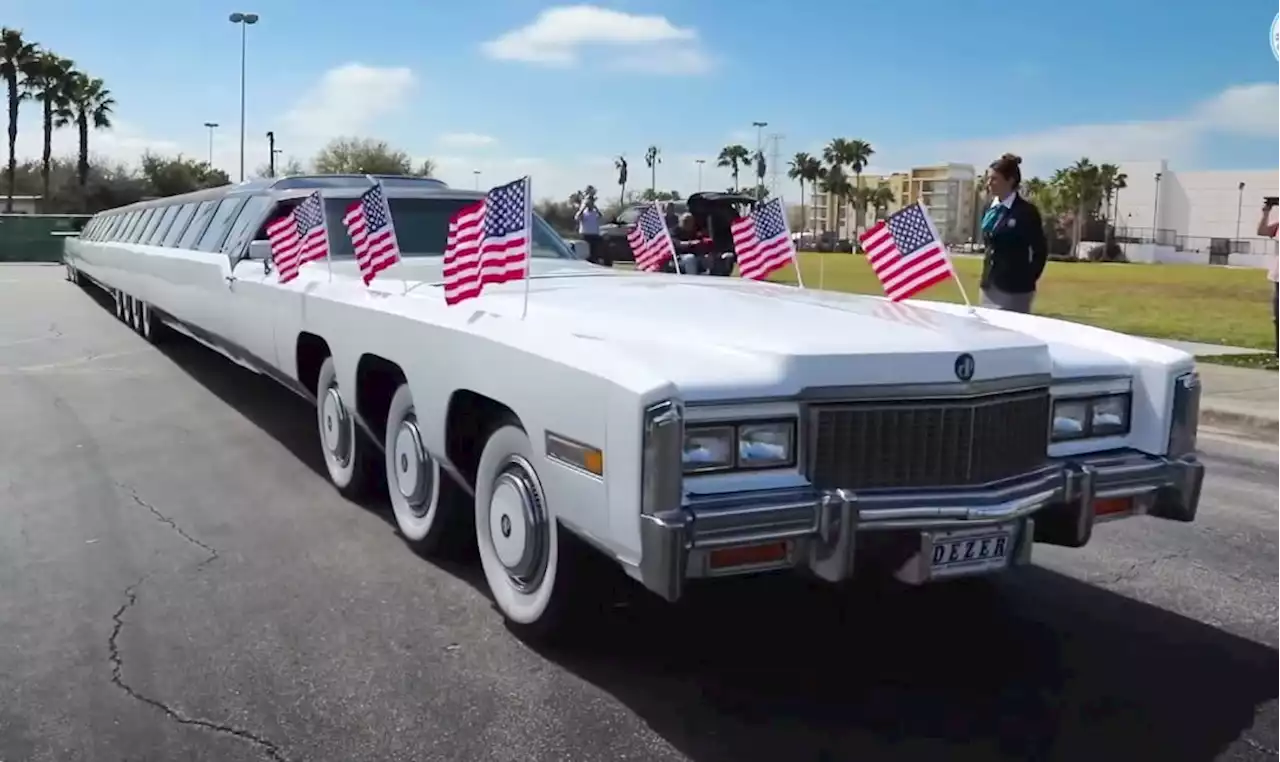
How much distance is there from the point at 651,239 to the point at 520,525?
420 centimetres

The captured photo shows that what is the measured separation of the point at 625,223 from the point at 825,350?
95.9 feet

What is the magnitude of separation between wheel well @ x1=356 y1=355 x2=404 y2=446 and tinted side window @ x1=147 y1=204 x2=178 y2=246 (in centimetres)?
796

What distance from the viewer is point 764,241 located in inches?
297

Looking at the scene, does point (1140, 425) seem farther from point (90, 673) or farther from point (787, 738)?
point (90, 673)

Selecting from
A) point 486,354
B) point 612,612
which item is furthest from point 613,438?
point 612,612

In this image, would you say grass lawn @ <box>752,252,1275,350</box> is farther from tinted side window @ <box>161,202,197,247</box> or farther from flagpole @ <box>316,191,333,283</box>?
tinted side window @ <box>161,202,197,247</box>

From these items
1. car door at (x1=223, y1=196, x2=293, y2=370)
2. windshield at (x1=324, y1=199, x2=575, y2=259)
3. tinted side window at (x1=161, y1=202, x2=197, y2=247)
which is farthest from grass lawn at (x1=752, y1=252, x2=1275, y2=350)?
tinted side window at (x1=161, y1=202, x2=197, y2=247)

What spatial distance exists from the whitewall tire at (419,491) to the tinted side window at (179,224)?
284 inches

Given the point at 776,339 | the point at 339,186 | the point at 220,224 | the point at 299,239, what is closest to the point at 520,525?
the point at 776,339

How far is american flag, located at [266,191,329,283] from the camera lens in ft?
23.0

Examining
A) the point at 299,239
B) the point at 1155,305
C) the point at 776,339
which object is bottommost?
the point at 1155,305

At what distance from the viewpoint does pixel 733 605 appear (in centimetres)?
473

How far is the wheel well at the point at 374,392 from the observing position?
568 cm

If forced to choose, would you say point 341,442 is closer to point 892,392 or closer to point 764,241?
point 764,241
